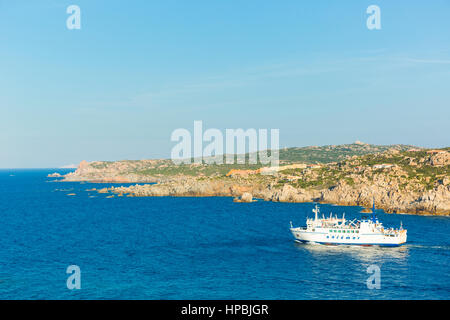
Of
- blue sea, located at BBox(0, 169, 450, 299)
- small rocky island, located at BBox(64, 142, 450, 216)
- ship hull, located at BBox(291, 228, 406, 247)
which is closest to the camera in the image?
blue sea, located at BBox(0, 169, 450, 299)

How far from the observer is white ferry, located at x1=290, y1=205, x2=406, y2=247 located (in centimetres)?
7900

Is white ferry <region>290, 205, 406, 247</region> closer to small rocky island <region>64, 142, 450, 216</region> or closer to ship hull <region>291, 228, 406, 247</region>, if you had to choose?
ship hull <region>291, 228, 406, 247</region>

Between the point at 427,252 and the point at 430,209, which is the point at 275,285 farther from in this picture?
the point at 430,209

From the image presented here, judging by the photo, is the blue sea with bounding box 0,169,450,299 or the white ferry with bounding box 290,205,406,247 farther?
the white ferry with bounding box 290,205,406,247

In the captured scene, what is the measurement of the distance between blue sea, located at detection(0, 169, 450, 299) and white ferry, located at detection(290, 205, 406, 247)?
67.6 inches

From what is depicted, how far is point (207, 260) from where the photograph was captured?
6881 centimetres

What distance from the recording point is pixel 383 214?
122m

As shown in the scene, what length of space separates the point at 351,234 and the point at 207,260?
30.8 metres

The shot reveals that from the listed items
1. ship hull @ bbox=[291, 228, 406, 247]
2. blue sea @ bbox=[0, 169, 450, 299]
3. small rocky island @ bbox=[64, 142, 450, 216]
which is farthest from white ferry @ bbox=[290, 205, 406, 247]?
small rocky island @ bbox=[64, 142, 450, 216]

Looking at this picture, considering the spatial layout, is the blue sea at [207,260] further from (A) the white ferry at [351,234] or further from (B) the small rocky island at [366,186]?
(B) the small rocky island at [366,186]

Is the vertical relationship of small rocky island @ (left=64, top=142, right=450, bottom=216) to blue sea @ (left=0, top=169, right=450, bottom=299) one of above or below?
above
